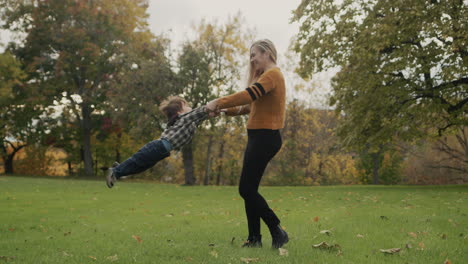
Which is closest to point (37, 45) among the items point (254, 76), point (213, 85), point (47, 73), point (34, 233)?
point (47, 73)

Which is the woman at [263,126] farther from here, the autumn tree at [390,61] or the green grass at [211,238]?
the autumn tree at [390,61]

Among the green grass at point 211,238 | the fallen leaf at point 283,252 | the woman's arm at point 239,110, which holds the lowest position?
the green grass at point 211,238

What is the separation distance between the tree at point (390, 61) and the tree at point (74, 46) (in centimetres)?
1723

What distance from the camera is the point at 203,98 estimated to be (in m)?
23.6

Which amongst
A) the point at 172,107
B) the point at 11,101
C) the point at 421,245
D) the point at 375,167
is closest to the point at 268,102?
the point at 172,107

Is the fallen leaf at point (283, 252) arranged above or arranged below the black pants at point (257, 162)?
below

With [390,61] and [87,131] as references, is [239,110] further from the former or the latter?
[87,131]

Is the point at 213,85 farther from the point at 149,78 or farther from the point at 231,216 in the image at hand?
the point at 231,216

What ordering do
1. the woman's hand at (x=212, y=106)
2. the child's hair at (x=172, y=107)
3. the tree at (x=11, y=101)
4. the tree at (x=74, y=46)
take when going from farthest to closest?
the tree at (x=74, y=46), the tree at (x=11, y=101), the child's hair at (x=172, y=107), the woman's hand at (x=212, y=106)

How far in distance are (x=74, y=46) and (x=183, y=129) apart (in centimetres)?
2922

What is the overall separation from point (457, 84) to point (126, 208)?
14.5 metres

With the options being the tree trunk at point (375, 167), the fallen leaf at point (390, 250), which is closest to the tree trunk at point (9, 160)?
the tree trunk at point (375, 167)

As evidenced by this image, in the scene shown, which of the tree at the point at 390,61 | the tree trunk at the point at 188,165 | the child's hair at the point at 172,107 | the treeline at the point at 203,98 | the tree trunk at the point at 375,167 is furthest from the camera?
the tree trunk at the point at 375,167

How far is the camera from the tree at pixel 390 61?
51.8ft
